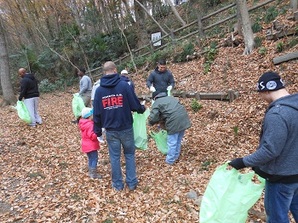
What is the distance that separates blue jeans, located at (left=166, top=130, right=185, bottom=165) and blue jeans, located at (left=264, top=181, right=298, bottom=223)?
269cm

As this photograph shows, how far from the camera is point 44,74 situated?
787 inches

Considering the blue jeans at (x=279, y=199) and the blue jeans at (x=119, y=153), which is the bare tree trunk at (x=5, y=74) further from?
the blue jeans at (x=279, y=199)

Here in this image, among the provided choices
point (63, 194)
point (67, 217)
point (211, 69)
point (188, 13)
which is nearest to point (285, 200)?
point (67, 217)

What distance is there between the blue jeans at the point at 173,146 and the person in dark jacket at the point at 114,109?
41.0 inches

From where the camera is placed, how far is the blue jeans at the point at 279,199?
229cm

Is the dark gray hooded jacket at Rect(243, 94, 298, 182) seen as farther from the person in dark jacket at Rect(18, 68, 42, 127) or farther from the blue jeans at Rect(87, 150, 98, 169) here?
the person in dark jacket at Rect(18, 68, 42, 127)

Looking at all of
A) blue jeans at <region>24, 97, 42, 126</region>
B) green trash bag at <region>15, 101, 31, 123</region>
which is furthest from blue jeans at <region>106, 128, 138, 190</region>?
blue jeans at <region>24, 97, 42, 126</region>

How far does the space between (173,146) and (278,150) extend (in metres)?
3.03

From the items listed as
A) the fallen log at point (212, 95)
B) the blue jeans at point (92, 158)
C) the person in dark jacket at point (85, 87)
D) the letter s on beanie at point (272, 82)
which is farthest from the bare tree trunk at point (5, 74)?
the letter s on beanie at point (272, 82)

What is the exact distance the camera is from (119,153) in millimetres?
4219

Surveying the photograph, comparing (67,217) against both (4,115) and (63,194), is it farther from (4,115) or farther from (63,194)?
(4,115)

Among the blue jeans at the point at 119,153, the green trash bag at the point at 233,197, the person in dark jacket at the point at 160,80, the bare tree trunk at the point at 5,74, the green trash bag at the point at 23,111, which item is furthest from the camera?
the bare tree trunk at the point at 5,74

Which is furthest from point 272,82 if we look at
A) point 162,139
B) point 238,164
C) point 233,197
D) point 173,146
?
point 162,139

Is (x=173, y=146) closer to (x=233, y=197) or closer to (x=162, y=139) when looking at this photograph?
(x=162, y=139)
